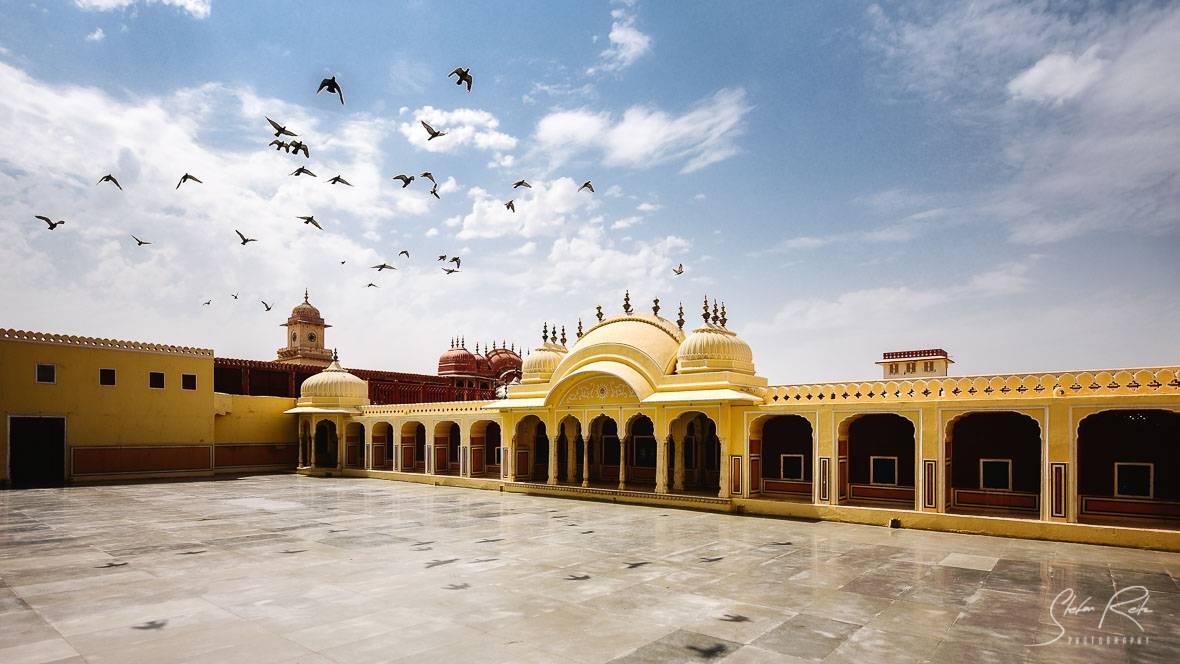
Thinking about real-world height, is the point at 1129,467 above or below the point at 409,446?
above

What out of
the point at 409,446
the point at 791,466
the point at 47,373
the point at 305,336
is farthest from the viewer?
the point at 305,336

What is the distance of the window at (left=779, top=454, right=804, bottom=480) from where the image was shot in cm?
2180

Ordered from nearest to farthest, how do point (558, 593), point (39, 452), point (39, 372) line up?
point (558, 593), point (39, 372), point (39, 452)

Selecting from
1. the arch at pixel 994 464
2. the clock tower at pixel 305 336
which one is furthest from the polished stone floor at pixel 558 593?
the clock tower at pixel 305 336

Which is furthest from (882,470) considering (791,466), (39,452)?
(39,452)

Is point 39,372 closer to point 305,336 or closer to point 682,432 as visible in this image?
point 305,336

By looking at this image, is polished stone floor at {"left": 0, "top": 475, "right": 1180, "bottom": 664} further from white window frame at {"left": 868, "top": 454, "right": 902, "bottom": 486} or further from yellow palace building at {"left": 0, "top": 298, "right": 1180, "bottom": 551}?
white window frame at {"left": 868, "top": 454, "right": 902, "bottom": 486}

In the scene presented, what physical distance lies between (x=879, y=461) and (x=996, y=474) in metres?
3.03

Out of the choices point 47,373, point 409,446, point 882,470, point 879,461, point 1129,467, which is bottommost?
point 409,446

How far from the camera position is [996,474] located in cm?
1828

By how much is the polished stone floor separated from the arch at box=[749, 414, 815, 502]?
388 centimetres

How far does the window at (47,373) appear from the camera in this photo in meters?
28.0

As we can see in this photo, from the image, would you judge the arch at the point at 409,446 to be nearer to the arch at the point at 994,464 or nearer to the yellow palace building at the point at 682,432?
the yellow palace building at the point at 682,432
